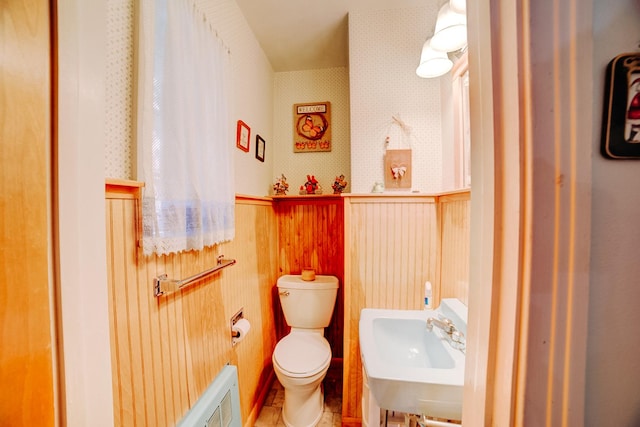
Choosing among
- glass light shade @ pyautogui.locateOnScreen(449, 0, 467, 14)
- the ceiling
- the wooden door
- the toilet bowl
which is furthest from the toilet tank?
the ceiling

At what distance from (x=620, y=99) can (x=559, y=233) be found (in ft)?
0.68

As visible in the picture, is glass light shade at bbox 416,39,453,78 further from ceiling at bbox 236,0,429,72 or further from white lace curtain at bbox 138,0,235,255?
white lace curtain at bbox 138,0,235,255

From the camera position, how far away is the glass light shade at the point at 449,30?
98cm

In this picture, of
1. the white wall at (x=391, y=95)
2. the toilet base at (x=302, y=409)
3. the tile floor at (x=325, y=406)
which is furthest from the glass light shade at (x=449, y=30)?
the tile floor at (x=325, y=406)

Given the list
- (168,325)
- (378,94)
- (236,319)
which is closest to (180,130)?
(168,325)

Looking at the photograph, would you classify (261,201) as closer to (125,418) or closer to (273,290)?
(273,290)

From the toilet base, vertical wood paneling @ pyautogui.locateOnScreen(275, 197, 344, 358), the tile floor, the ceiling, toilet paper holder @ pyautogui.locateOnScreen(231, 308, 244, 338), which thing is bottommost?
the tile floor

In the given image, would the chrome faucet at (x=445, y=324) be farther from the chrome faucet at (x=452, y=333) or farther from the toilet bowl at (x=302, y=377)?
the toilet bowl at (x=302, y=377)

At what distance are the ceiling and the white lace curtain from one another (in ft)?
2.29

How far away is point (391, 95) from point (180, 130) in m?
1.34

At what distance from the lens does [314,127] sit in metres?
2.07

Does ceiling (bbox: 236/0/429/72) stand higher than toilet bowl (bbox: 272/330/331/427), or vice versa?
ceiling (bbox: 236/0/429/72)

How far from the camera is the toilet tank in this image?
1.72m

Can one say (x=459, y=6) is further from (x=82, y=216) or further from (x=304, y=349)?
(x=304, y=349)
